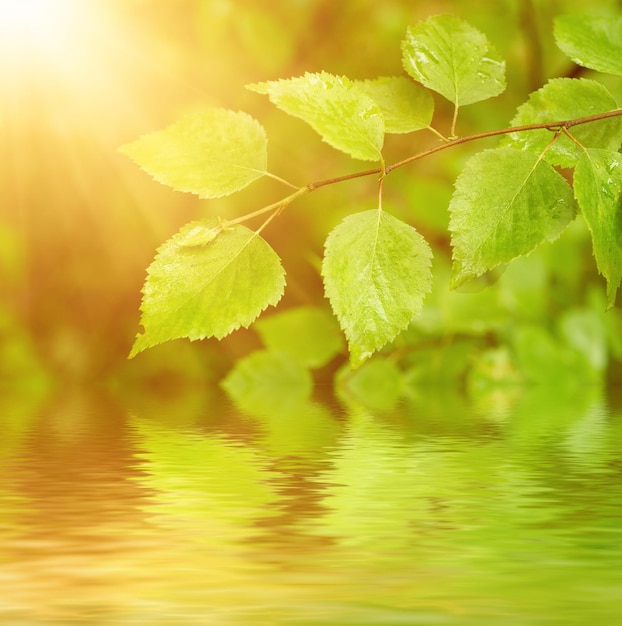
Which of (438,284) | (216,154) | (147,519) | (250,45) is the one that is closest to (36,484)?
(147,519)

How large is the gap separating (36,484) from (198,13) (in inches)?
29.0

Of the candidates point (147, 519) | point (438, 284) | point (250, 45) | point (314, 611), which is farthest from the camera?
point (250, 45)

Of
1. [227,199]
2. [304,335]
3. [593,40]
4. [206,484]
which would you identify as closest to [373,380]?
[304,335]

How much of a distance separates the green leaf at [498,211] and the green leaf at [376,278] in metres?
0.01

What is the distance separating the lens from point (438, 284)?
923 millimetres

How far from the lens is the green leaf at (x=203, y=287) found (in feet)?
0.87

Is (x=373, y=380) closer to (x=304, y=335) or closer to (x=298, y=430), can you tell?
(x=304, y=335)

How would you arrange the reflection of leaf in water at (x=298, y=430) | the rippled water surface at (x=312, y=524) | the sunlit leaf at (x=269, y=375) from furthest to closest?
1. the sunlit leaf at (x=269, y=375)
2. the reflection of leaf in water at (x=298, y=430)
3. the rippled water surface at (x=312, y=524)

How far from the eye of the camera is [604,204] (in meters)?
0.28

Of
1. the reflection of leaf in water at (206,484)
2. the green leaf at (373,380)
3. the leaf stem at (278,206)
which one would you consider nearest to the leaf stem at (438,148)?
the leaf stem at (278,206)

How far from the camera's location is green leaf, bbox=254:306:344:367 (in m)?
0.87

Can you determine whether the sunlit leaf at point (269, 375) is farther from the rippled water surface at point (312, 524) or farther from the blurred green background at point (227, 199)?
the rippled water surface at point (312, 524)

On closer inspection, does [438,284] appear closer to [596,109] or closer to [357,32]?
[357,32]

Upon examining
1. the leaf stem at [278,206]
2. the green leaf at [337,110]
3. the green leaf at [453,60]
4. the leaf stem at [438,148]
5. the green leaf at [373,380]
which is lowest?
the green leaf at [373,380]
